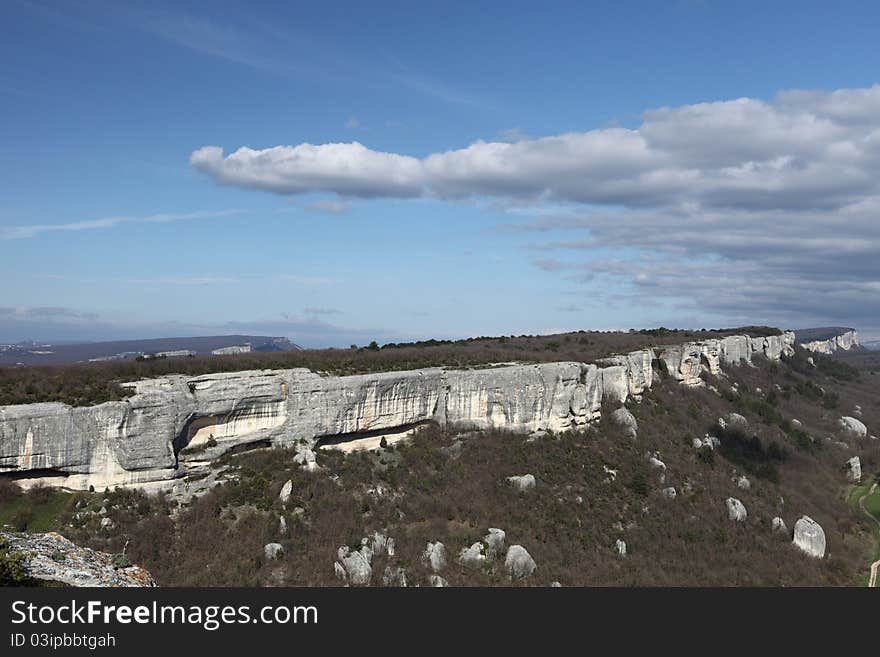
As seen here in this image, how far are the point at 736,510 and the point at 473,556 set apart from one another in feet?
72.8

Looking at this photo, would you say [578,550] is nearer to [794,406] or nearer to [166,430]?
[166,430]

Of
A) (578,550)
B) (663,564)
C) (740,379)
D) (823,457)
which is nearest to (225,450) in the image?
(578,550)

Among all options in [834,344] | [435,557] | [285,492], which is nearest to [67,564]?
[285,492]

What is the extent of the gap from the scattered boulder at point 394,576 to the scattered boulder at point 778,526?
28.3 meters

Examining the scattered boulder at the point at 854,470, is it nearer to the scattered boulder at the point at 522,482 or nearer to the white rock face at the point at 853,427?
the white rock face at the point at 853,427

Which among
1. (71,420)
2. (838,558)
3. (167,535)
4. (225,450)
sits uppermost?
(71,420)

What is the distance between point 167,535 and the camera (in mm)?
25641

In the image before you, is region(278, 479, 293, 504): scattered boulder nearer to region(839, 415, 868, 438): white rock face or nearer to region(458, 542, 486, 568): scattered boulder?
region(458, 542, 486, 568): scattered boulder

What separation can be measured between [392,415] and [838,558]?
1235 inches

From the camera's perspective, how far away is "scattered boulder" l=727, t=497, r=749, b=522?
39203mm

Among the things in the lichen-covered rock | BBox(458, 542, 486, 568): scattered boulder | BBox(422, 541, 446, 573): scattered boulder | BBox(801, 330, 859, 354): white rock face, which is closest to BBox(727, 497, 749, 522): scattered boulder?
BBox(458, 542, 486, 568): scattered boulder

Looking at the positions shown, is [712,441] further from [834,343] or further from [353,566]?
[834,343]

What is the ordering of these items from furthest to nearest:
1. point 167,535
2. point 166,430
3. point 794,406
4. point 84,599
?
point 794,406 → point 166,430 → point 167,535 → point 84,599

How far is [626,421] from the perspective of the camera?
46469 mm
